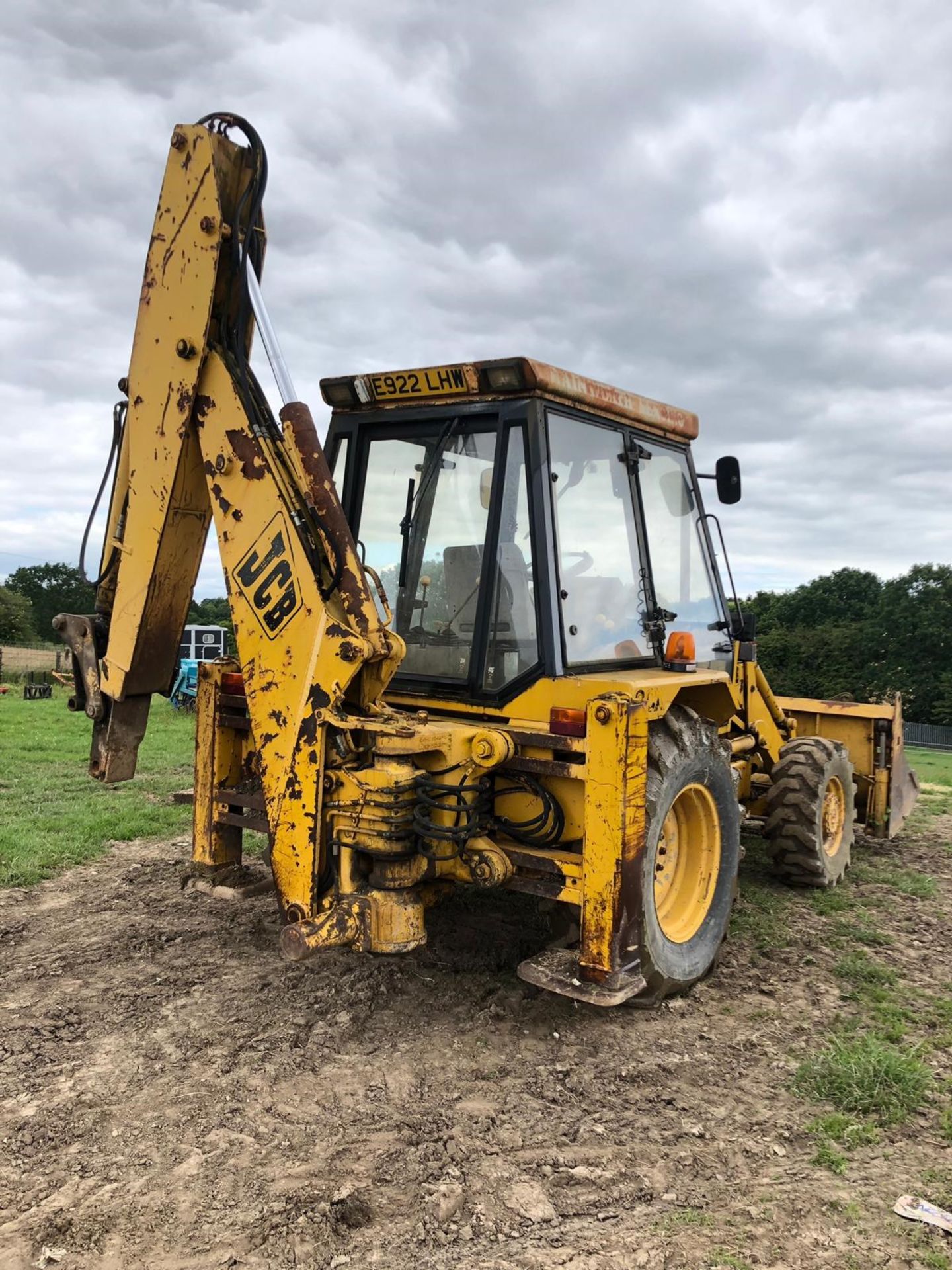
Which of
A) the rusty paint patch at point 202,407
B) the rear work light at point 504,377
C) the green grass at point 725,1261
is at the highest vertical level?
the rear work light at point 504,377

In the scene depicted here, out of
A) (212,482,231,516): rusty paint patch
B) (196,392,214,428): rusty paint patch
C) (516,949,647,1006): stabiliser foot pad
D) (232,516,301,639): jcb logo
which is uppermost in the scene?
(196,392,214,428): rusty paint patch

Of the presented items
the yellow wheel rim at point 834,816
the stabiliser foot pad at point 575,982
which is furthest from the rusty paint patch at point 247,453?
the yellow wheel rim at point 834,816

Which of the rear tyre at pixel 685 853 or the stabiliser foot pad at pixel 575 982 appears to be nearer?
the stabiliser foot pad at pixel 575 982

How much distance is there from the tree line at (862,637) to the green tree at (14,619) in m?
0.05

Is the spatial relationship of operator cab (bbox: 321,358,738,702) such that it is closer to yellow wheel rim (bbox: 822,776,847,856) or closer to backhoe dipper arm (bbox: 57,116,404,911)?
backhoe dipper arm (bbox: 57,116,404,911)

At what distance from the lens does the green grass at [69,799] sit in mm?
6480

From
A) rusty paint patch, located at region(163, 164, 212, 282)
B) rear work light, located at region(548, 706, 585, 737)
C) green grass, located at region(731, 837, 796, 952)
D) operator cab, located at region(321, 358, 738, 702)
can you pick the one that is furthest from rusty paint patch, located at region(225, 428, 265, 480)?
green grass, located at region(731, 837, 796, 952)

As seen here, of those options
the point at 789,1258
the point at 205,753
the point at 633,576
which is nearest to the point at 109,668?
the point at 205,753

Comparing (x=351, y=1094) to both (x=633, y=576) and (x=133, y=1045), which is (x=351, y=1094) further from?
(x=633, y=576)

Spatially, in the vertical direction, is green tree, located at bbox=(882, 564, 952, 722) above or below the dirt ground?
above

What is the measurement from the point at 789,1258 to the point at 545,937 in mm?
2346

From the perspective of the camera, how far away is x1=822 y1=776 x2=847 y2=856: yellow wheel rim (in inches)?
240

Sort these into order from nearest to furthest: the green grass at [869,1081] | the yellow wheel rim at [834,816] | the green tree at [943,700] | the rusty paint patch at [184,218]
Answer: the green grass at [869,1081] < the rusty paint patch at [184,218] < the yellow wheel rim at [834,816] < the green tree at [943,700]

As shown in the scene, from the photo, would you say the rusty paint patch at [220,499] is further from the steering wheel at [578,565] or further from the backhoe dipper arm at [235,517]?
the steering wheel at [578,565]
